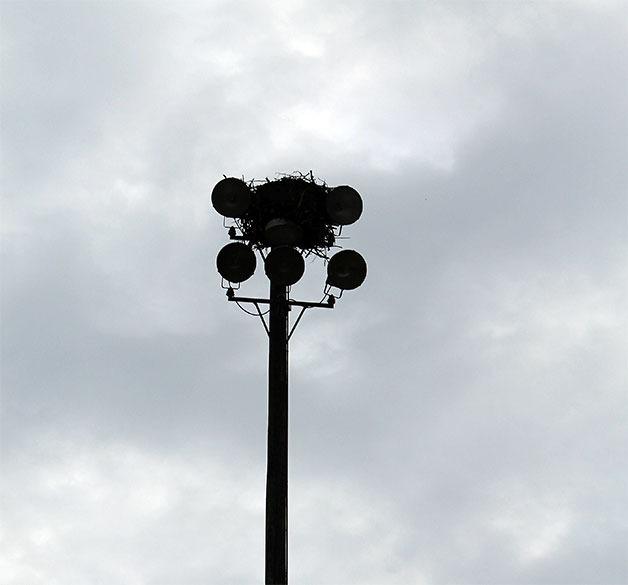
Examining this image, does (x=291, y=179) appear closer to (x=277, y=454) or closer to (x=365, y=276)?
(x=365, y=276)

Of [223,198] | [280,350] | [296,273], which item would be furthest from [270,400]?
[223,198]

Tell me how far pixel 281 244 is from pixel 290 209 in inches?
29.5

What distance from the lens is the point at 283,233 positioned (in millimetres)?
20438

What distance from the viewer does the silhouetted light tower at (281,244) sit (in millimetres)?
19781

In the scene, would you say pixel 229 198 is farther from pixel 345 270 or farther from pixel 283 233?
pixel 345 270

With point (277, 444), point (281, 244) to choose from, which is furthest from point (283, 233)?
point (277, 444)

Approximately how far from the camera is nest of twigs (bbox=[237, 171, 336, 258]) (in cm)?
2078

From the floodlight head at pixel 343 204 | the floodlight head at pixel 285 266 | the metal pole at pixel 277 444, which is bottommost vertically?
the metal pole at pixel 277 444

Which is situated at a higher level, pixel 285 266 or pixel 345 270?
pixel 345 270

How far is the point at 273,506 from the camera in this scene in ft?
60.4

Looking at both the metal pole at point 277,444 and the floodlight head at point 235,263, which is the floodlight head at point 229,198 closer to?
the floodlight head at point 235,263

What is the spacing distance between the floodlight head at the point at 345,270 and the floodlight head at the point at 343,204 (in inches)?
26.0

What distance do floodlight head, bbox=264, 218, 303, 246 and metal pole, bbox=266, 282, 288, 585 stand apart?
0.83 metres

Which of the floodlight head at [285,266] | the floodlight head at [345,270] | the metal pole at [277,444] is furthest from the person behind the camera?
the floodlight head at [345,270]
